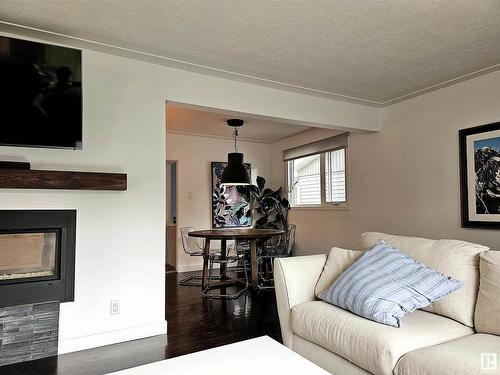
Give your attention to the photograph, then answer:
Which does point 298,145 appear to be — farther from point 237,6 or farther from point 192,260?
point 237,6

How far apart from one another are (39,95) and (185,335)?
2.17m

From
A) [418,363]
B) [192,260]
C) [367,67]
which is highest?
[367,67]

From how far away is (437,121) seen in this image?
3674mm

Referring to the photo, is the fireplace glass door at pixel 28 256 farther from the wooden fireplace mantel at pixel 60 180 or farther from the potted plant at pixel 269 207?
the potted plant at pixel 269 207

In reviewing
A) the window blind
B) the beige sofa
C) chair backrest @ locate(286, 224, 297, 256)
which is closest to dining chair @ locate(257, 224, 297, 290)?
chair backrest @ locate(286, 224, 297, 256)

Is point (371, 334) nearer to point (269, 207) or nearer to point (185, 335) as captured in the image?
point (185, 335)

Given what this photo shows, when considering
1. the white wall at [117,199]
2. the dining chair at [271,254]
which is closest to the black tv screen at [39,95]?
the white wall at [117,199]

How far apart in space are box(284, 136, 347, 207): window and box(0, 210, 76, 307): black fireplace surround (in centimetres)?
366

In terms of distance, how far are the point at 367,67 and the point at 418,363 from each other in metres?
2.53

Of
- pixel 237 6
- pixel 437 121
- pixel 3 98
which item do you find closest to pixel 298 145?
pixel 437 121

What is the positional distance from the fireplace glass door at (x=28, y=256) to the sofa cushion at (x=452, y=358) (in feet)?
7.83

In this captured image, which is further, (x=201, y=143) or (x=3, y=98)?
(x=201, y=143)

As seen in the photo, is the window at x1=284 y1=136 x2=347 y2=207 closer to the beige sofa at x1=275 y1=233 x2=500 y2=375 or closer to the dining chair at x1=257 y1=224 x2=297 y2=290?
the dining chair at x1=257 y1=224 x2=297 y2=290

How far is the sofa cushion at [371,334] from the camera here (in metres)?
1.54
